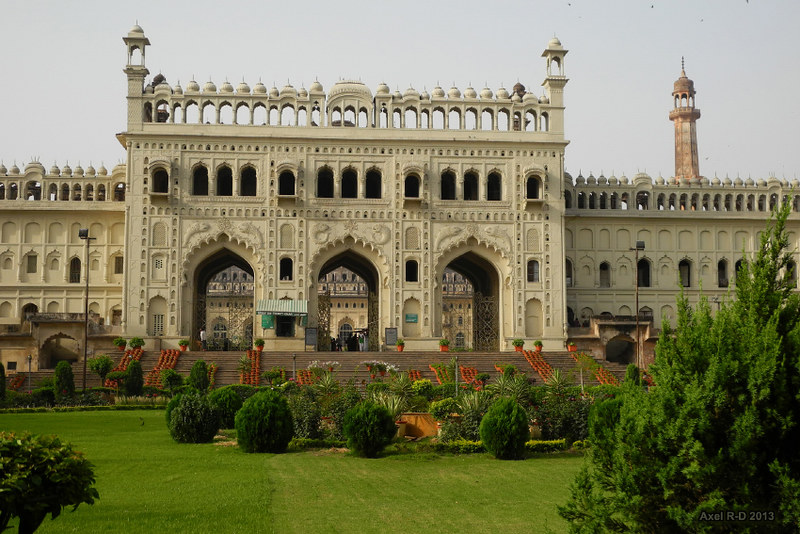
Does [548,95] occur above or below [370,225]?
above

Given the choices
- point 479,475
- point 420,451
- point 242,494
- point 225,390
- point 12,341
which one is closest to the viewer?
point 242,494

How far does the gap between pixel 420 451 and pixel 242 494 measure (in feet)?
18.0

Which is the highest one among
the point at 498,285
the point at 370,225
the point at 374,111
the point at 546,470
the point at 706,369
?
the point at 374,111

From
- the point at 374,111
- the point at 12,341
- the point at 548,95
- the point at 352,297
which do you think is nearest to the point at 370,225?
the point at 374,111

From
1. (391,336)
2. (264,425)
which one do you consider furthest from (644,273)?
(264,425)

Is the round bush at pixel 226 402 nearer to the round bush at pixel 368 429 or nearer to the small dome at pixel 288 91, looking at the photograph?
the round bush at pixel 368 429

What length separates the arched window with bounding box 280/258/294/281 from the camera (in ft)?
129

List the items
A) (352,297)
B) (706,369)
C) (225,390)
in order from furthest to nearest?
(352,297) → (225,390) → (706,369)

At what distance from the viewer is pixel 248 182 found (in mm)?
42000

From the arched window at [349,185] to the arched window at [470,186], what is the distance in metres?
5.14

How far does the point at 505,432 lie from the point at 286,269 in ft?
81.4

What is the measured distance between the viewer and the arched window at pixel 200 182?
40312 millimetres

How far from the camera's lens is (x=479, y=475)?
46.1ft

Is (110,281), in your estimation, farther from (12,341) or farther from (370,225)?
(370,225)
